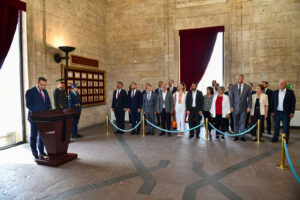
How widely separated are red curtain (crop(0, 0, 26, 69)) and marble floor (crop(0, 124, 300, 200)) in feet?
8.72

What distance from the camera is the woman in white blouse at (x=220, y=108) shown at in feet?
20.2

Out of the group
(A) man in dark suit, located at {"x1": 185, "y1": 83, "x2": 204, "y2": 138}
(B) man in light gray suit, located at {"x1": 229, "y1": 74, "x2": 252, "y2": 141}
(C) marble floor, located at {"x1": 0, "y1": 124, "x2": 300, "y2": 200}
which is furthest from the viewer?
(A) man in dark suit, located at {"x1": 185, "y1": 83, "x2": 204, "y2": 138}

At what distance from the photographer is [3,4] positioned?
530 centimetres

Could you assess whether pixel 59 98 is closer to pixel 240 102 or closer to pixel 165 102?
pixel 165 102

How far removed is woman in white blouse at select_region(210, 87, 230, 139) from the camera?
6.16m

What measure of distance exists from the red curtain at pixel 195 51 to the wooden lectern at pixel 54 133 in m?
5.78

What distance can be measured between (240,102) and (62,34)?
6257mm

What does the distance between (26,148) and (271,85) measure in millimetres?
8560

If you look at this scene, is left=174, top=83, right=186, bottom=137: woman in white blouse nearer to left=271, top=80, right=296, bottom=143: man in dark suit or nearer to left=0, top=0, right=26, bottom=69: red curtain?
left=271, top=80, right=296, bottom=143: man in dark suit

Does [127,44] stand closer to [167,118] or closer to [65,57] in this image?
[65,57]

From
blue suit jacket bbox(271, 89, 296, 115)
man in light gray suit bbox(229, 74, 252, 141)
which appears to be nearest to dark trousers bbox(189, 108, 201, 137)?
man in light gray suit bbox(229, 74, 252, 141)

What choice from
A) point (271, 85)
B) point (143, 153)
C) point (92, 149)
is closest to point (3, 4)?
point (92, 149)

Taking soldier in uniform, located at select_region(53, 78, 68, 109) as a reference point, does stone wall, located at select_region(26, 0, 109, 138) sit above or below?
above

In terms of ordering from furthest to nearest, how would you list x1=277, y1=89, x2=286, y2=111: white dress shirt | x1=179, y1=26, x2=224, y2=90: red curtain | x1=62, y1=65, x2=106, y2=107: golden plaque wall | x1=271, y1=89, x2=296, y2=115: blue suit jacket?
x1=179, y1=26, x2=224, y2=90: red curtain, x1=62, y1=65, x2=106, y2=107: golden plaque wall, x1=277, y1=89, x2=286, y2=111: white dress shirt, x1=271, y1=89, x2=296, y2=115: blue suit jacket
